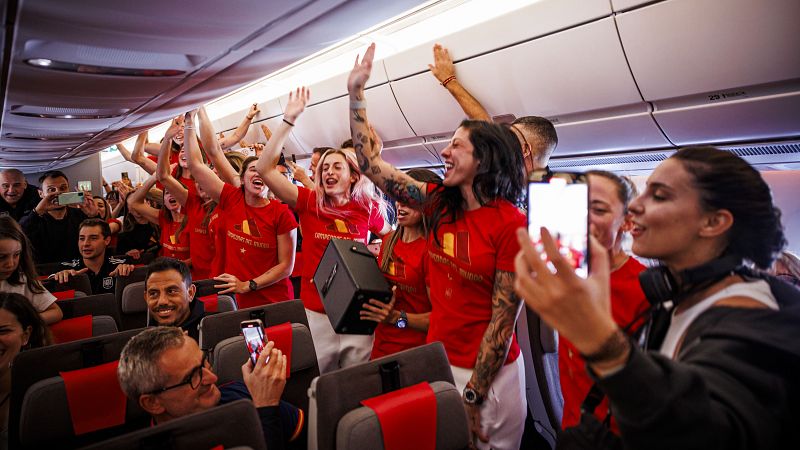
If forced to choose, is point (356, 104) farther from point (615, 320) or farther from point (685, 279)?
point (685, 279)

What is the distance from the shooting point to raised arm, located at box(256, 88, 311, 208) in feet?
9.48

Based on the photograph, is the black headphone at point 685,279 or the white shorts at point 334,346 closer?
the black headphone at point 685,279

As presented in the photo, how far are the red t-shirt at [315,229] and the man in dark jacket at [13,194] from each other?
4719 millimetres

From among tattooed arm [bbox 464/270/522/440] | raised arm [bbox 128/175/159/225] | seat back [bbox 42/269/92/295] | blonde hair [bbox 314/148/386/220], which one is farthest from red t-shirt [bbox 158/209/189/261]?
tattooed arm [bbox 464/270/522/440]

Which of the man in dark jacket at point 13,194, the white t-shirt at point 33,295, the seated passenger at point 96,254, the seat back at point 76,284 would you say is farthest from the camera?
the man in dark jacket at point 13,194

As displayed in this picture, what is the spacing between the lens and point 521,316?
9.58ft

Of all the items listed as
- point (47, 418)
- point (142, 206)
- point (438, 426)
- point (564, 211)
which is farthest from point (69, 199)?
point (564, 211)

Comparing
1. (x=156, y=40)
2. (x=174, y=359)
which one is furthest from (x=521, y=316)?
(x=156, y=40)

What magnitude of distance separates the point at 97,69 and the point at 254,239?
4.73ft

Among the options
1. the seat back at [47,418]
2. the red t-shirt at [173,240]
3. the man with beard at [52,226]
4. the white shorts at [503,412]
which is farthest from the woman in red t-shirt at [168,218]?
the white shorts at [503,412]

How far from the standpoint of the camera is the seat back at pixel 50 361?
7.11 ft

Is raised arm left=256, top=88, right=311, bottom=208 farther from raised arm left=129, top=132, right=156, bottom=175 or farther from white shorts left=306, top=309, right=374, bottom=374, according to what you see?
raised arm left=129, top=132, right=156, bottom=175

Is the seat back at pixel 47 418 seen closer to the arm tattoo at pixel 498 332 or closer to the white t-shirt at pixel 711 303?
the arm tattoo at pixel 498 332

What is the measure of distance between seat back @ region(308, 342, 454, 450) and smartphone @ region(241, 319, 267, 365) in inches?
16.9
